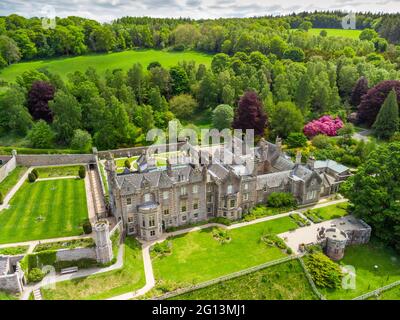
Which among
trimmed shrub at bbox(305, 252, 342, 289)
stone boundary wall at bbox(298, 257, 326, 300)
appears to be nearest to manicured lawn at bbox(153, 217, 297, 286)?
stone boundary wall at bbox(298, 257, 326, 300)

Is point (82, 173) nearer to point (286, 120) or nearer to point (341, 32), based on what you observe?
point (286, 120)

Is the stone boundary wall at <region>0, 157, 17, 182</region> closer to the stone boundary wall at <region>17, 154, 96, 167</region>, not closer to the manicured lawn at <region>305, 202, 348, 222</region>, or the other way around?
the stone boundary wall at <region>17, 154, 96, 167</region>

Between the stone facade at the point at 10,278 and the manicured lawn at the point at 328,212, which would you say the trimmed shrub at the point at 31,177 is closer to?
the stone facade at the point at 10,278

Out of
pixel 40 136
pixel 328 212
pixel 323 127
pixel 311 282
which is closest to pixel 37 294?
pixel 311 282

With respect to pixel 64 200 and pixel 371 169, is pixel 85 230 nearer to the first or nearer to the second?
pixel 64 200

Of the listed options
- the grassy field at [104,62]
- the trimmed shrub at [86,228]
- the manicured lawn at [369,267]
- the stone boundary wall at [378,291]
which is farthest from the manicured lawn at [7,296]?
the grassy field at [104,62]
